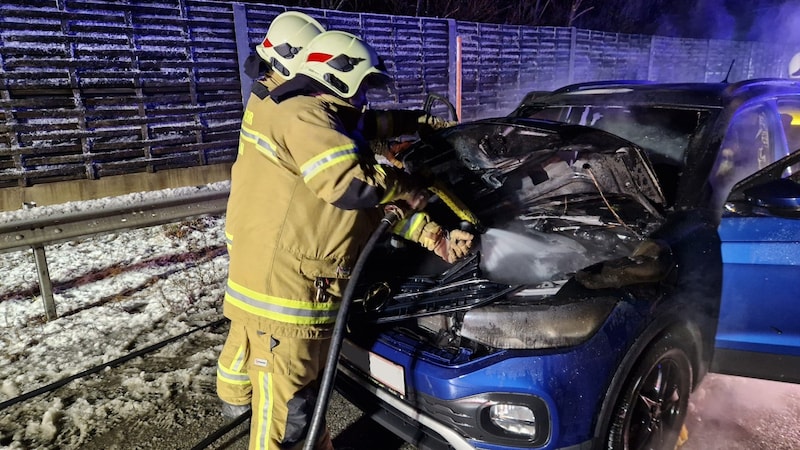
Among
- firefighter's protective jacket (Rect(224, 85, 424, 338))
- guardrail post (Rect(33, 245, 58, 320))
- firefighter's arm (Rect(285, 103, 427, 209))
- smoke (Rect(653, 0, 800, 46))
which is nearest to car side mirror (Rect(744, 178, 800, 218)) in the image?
firefighter's protective jacket (Rect(224, 85, 424, 338))

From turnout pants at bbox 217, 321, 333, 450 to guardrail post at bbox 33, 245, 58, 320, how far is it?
237 cm

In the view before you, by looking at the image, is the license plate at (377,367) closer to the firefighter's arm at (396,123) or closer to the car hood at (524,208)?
the car hood at (524,208)

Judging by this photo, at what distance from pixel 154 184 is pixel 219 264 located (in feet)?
8.66

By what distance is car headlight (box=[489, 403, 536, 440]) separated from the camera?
1812 mm

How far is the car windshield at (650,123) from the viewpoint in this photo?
9.56ft

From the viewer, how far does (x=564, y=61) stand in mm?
12805

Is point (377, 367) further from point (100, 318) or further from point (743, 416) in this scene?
point (100, 318)

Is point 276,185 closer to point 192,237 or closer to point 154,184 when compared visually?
point 192,237

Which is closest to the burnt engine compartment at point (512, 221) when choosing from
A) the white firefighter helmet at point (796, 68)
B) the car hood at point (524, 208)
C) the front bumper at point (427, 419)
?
the car hood at point (524, 208)

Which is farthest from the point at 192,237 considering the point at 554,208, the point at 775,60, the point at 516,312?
the point at 775,60

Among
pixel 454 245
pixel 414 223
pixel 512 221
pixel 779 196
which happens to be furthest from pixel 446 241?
pixel 779 196

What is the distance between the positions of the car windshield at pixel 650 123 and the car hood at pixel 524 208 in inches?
20.6

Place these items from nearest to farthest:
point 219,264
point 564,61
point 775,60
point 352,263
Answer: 1. point 352,263
2. point 219,264
3. point 564,61
4. point 775,60

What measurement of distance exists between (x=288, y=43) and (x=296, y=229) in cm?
86
